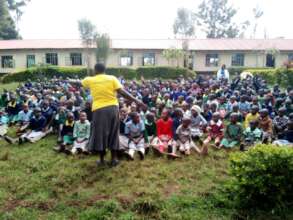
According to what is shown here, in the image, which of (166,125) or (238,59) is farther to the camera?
(238,59)

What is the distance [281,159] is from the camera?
13.3 feet

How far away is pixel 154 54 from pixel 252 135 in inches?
872

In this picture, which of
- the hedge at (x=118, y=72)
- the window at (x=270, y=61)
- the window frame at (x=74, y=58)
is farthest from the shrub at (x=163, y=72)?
the window at (x=270, y=61)

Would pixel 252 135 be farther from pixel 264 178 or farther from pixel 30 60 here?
pixel 30 60

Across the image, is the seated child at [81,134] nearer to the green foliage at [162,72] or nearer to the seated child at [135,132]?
the seated child at [135,132]

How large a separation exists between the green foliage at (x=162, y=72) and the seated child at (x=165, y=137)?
55.1ft

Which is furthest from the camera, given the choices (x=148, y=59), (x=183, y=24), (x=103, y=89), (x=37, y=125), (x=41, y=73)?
(x=183, y=24)

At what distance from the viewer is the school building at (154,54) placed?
92.3ft

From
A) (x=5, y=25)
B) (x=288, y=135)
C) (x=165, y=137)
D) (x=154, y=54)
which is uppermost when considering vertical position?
(x=5, y=25)

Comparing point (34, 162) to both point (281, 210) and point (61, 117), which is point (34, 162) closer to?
point (61, 117)

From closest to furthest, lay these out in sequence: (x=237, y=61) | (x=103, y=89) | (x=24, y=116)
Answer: (x=103, y=89) < (x=24, y=116) < (x=237, y=61)

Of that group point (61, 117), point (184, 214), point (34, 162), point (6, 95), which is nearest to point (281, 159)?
point (184, 214)

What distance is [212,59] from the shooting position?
28672 mm

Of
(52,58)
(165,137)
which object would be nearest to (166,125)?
(165,137)
